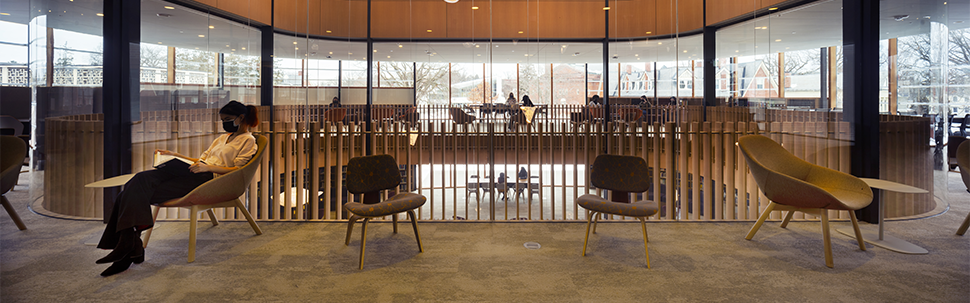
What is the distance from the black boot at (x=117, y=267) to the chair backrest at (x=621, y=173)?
3306mm

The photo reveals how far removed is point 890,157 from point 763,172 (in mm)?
2376

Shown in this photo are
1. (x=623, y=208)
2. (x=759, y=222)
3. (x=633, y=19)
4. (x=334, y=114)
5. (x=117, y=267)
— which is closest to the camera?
(x=117, y=267)

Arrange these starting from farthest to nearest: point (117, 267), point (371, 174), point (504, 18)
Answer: point (504, 18) → point (371, 174) → point (117, 267)

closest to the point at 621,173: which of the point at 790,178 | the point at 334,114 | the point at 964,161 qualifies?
the point at 790,178

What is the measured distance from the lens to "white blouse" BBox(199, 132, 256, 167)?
3535 millimetres

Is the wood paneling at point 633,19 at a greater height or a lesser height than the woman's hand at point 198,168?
greater

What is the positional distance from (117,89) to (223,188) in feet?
6.50

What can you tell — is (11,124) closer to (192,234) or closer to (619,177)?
(192,234)

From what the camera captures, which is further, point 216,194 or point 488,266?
point 216,194

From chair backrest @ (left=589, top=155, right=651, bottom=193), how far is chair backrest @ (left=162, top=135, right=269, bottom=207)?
2.68 m

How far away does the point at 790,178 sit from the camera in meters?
3.32

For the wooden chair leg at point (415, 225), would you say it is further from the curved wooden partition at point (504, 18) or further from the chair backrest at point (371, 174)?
the curved wooden partition at point (504, 18)

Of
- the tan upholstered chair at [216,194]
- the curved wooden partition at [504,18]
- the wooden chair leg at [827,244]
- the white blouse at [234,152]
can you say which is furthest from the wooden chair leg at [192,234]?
the curved wooden partition at [504,18]

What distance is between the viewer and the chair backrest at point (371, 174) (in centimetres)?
345
